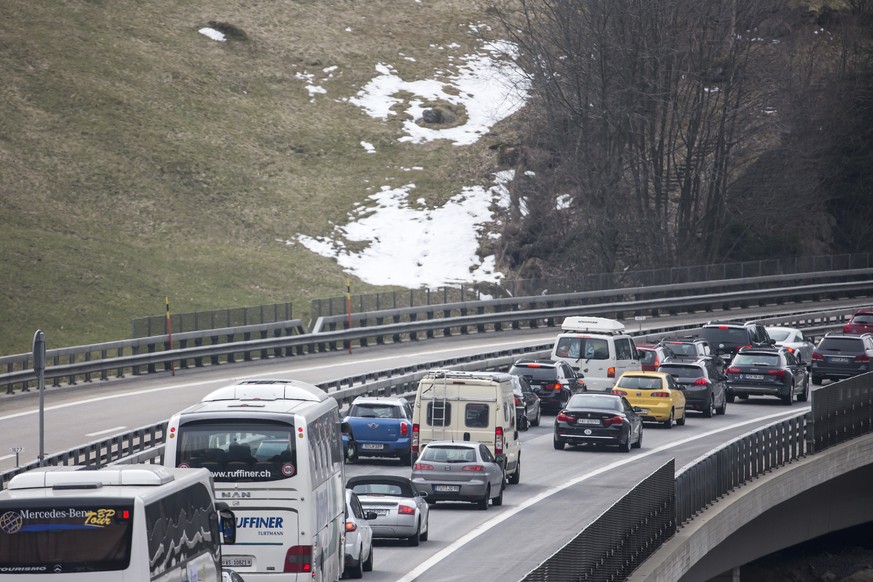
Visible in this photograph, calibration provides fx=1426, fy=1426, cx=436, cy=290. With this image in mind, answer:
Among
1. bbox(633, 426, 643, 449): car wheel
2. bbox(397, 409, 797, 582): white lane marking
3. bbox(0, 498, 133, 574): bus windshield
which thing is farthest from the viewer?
bbox(633, 426, 643, 449): car wheel

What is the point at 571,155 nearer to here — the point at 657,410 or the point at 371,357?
the point at 371,357

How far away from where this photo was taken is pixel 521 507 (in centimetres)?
2791

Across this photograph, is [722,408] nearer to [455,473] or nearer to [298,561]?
[455,473]

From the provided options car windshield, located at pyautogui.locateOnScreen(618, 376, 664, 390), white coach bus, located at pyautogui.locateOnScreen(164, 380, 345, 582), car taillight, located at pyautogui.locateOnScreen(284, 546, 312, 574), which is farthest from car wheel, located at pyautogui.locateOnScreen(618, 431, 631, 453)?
car taillight, located at pyautogui.locateOnScreen(284, 546, 312, 574)

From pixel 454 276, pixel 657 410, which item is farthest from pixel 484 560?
pixel 454 276

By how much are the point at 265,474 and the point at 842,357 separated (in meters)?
31.1

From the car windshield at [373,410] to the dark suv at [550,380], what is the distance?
23.5 feet

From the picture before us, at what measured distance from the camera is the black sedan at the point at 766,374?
4194 cm

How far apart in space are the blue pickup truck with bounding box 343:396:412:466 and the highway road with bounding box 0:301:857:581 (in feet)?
1.31

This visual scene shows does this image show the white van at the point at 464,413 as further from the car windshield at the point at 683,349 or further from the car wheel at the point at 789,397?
the car windshield at the point at 683,349

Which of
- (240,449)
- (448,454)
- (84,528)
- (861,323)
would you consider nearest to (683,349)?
(861,323)

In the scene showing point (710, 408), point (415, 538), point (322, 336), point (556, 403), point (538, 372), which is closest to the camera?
point (415, 538)

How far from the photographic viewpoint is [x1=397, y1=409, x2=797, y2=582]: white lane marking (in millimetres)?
22312

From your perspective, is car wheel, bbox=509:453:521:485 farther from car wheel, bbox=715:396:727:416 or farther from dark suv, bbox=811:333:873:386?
dark suv, bbox=811:333:873:386
